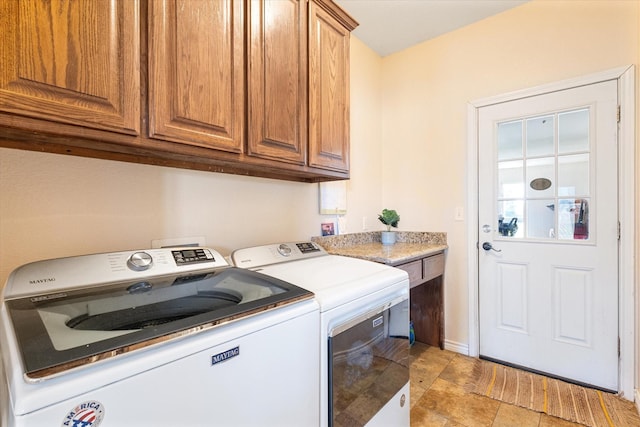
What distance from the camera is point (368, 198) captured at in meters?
2.60

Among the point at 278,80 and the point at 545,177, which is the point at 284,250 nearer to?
the point at 278,80

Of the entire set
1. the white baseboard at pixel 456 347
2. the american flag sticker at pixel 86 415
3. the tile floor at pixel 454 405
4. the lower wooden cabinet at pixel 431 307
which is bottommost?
the tile floor at pixel 454 405

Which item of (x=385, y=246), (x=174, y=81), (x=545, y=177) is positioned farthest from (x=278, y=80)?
(x=545, y=177)

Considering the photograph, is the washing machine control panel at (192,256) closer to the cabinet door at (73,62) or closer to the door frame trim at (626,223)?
the cabinet door at (73,62)

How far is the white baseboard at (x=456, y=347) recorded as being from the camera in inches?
90.5

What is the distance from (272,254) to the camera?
1471 mm

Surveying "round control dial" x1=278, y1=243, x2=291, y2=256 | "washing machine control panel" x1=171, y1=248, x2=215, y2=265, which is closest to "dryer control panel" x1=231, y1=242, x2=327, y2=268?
"round control dial" x1=278, y1=243, x2=291, y2=256

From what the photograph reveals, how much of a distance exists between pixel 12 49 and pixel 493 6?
2690mm

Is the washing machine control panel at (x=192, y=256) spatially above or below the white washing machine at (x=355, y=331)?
above

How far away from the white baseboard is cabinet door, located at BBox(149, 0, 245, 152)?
7.49 feet

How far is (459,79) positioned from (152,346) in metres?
2.69

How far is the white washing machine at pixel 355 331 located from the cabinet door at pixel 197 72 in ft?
1.97

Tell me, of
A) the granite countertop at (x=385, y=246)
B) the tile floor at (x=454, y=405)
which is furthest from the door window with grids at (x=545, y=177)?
the tile floor at (x=454, y=405)

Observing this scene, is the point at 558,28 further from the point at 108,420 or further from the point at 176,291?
the point at 108,420
